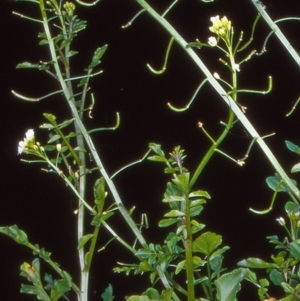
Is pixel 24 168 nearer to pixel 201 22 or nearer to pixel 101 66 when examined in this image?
pixel 101 66

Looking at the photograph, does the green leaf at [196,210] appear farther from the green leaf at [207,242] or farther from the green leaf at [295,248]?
the green leaf at [295,248]

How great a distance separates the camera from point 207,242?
36.9 inches

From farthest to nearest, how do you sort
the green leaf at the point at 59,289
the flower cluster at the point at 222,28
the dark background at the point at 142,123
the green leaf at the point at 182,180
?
the dark background at the point at 142,123 → the green leaf at the point at 59,289 → the flower cluster at the point at 222,28 → the green leaf at the point at 182,180

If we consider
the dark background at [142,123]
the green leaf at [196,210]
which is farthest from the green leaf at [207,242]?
the dark background at [142,123]

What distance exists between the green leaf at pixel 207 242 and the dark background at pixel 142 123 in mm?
482

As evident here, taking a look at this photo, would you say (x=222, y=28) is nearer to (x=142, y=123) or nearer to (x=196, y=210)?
(x=196, y=210)

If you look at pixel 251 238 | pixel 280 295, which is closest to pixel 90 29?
pixel 251 238

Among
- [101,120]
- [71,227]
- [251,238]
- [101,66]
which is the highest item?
[101,66]

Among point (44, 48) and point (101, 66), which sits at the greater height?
point (44, 48)

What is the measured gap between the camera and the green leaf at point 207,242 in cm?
93

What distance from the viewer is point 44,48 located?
1479 millimetres

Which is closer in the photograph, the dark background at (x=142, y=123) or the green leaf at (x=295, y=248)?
the green leaf at (x=295, y=248)

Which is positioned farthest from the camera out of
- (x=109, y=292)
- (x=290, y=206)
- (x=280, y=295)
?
(x=280, y=295)

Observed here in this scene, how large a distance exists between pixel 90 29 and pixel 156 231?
53 centimetres
